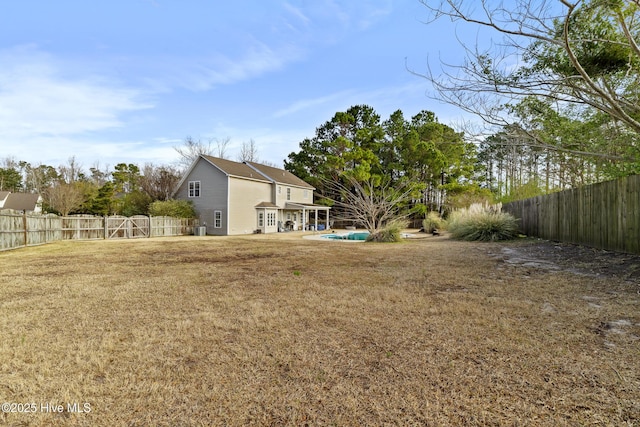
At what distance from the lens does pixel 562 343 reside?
245cm

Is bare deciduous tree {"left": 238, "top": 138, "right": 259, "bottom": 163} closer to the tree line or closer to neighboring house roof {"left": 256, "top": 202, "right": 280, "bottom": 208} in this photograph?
neighboring house roof {"left": 256, "top": 202, "right": 280, "bottom": 208}

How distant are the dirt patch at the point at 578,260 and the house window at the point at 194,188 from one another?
18810 mm

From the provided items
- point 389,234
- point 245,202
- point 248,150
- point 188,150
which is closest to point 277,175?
point 245,202

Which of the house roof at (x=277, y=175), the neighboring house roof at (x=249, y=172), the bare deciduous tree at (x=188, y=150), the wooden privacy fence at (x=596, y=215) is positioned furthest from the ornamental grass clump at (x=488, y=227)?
the bare deciduous tree at (x=188, y=150)

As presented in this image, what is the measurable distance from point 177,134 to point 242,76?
19089mm

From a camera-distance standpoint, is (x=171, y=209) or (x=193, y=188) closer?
(x=171, y=209)

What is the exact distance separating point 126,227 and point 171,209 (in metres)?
3.21

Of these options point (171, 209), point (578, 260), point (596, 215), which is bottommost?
point (578, 260)

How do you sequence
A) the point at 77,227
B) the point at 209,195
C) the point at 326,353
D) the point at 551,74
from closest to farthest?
the point at 326,353
the point at 551,74
the point at 77,227
the point at 209,195

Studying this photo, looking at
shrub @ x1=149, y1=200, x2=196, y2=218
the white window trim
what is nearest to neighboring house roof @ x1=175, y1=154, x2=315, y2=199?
the white window trim

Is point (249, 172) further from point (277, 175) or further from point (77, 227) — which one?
point (77, 227)

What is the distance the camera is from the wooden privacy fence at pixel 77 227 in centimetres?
1036

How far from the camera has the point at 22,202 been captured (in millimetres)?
32281

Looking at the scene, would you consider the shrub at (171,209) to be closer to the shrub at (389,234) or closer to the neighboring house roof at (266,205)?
the neighboring house roof at (266,205)
